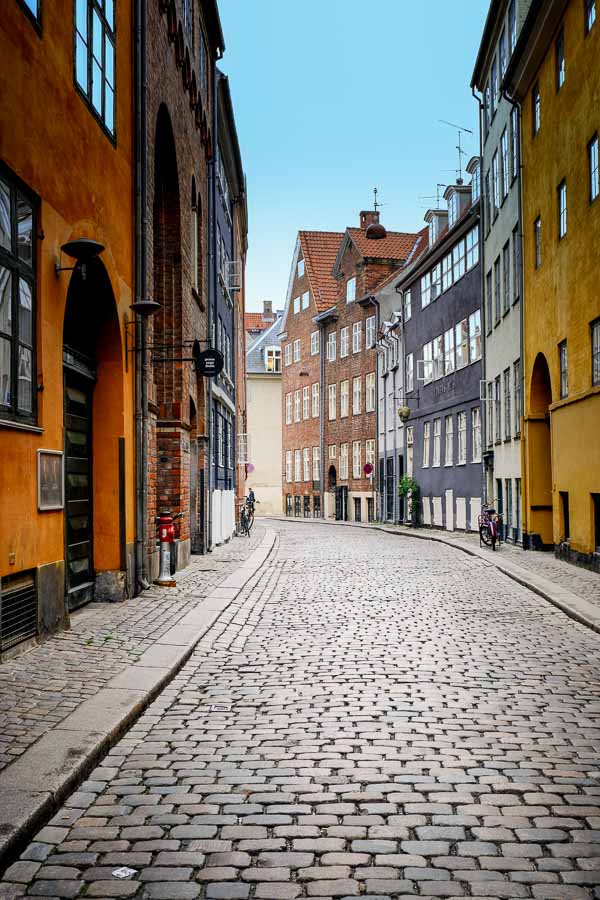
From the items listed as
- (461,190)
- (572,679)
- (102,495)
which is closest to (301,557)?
(102,495)

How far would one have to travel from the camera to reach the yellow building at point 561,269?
57.0 ft

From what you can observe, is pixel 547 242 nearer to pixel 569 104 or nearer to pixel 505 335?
pixel 569 104

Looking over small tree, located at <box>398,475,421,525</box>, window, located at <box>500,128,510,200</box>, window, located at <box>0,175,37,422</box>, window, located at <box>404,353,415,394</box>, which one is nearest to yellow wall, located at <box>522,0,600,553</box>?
window, located at <box>500,128,510,200</box>

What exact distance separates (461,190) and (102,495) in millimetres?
28259

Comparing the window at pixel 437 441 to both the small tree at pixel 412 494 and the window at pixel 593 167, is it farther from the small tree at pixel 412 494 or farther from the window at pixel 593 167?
the window at pixel 593 167

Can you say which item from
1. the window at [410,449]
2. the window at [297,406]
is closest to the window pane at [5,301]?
the window at [410,449]

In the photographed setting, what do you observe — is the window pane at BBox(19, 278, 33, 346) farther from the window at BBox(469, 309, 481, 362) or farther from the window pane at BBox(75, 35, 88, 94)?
the window at BBox(469, 309, 481, 362)

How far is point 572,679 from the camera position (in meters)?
7.84

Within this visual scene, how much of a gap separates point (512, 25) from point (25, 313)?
21.2 meters

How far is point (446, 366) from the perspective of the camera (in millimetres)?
36531

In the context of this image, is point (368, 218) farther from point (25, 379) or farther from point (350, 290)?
point (25, 379)

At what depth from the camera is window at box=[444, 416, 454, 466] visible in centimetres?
3588

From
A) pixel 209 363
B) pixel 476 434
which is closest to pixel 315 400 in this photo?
pixel 476 434

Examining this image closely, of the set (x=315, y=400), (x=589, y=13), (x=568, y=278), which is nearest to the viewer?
(x=589, y=13)
